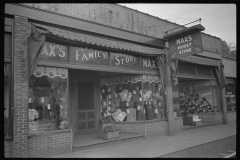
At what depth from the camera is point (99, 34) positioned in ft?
25.4

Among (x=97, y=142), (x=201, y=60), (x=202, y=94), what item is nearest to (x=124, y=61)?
(x=97, y=142)

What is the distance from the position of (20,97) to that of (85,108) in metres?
3.84

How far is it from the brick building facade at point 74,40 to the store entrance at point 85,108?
30 centimetres

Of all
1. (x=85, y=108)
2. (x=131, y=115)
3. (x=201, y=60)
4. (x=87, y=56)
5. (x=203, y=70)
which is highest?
(x=201, y=60)

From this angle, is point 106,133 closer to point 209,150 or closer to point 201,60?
point 209,150

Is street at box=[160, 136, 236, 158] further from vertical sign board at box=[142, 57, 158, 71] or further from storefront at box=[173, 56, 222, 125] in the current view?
storefront at box=[173, 56, 222, 125]

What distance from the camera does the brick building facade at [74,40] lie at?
5590 millimetres

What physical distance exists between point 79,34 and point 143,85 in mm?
3863

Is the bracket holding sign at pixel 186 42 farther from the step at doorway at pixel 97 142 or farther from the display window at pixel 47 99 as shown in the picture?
the display window at pixel 47 99

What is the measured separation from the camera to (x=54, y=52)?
21.6 ft

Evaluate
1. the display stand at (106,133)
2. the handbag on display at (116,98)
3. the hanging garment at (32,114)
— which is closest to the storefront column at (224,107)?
the handbag on display at (116,98)

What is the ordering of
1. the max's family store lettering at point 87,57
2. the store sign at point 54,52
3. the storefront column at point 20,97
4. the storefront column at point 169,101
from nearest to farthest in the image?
the storefront column at point 20,97
the store sign at point 54,52
the max's family store lettering at point 87,57
the storefront column at point 169,101

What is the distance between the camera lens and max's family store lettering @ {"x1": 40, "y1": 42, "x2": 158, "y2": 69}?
A: 649cm

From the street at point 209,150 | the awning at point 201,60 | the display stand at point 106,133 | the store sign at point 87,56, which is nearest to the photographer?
the street at point 209,150
